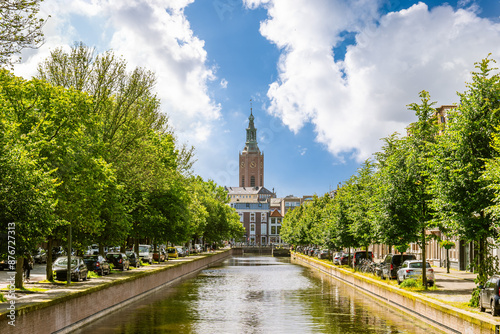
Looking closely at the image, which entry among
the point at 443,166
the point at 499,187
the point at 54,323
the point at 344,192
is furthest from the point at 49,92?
the point at 344,192

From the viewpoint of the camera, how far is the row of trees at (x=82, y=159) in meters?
18.5

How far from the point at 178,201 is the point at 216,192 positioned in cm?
7655

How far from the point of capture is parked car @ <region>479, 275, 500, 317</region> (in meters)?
18.8

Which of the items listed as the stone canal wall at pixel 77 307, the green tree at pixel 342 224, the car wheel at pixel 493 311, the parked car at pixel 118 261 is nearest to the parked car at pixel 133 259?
the parked car at pixel 118 261

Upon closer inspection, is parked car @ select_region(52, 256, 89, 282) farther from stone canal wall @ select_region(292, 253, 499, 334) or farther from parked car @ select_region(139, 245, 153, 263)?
parked car @ select_region(139, 245, 153, 263)

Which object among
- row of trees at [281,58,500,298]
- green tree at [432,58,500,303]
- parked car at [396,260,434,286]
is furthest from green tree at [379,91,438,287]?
green tree at [432,58,500,303]

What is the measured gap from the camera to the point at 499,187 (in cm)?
1767

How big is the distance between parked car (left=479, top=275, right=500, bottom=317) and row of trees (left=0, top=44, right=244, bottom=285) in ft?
47.1

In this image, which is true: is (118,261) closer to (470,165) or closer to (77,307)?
(77,307)

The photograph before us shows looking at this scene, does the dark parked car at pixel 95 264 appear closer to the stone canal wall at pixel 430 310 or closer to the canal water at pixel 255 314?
the canal water at pixel 255 314

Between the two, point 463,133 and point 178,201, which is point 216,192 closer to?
point 178,201

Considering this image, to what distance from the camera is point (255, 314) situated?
25.8 metres

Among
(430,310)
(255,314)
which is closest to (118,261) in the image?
(255,314)

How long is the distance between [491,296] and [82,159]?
1734 cm
